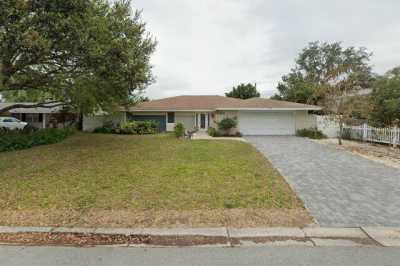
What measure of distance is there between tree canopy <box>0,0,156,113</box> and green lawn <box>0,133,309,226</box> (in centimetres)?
327

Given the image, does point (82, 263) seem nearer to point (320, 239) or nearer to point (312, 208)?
point (320, 239)

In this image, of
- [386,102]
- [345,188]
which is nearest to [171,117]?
[386,102]

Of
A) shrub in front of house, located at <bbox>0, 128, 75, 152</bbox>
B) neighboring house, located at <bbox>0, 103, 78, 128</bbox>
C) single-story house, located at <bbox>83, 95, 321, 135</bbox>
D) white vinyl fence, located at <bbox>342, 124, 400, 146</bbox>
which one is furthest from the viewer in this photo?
neighboring house, located at <bbox>0, 103, 78, 128</bbox>

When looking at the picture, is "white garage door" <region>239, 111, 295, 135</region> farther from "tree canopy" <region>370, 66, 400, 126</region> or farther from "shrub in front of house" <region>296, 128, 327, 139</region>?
"tree canopy" <region>370, 66, 400, 126</region>

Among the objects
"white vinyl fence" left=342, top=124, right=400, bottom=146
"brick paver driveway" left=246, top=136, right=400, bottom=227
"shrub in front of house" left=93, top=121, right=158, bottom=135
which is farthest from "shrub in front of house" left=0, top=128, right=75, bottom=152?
"white vinyl fence" left=342, top=124, right=400, bottom=146

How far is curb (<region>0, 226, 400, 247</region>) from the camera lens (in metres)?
3.51

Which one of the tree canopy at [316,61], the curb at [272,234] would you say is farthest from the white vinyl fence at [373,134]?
the tree canopy at [316,61]

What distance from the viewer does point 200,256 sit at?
10.3 feet

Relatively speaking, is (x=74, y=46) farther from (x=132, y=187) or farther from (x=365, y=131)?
(x=365, y=131)

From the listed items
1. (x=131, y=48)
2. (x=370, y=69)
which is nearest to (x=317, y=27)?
(x=131, y=48)

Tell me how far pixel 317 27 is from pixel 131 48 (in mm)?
11184

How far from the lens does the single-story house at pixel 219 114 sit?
19.4m

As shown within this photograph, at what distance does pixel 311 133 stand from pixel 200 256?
1750 cm

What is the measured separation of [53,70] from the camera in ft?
32.9
